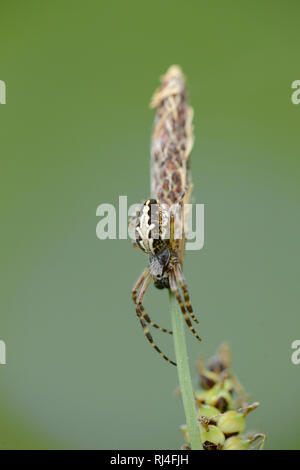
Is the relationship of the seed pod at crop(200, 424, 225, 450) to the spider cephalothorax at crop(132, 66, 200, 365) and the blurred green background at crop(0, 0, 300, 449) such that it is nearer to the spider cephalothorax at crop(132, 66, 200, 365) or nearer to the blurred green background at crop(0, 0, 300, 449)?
the spider cephalothorax at crop(132, 66, 200, 365)

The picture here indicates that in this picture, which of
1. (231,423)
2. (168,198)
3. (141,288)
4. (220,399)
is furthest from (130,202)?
(231,423)

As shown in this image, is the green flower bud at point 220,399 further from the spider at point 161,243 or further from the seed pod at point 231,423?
the spider at point 161,243

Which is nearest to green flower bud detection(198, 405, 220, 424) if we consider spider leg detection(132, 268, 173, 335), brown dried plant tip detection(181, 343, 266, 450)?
brown dried plant tip detection(181, 343, 266, 450)

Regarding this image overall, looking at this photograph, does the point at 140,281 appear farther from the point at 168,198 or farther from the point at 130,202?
the point at 130,202

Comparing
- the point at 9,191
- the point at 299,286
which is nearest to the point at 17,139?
the point at 9,191

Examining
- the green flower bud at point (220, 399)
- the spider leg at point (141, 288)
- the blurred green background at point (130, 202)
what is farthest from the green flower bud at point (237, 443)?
the blurred green background at point (130, 202)
